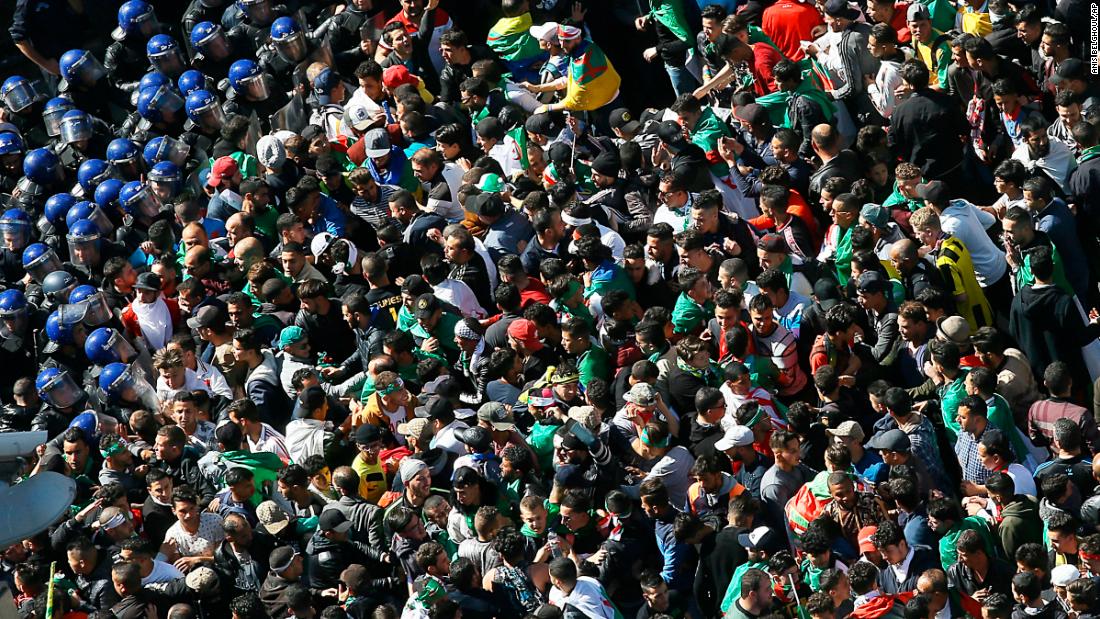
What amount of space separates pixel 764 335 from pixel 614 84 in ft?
12.6

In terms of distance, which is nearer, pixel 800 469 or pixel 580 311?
pixel 800 469

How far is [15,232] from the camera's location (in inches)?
752

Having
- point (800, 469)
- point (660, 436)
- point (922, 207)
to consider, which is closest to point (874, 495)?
point (800, 469)

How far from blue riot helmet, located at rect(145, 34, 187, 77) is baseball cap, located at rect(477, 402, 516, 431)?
7.61 m

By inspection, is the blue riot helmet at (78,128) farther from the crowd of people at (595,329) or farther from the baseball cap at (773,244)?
the baseball cap at (773,244)

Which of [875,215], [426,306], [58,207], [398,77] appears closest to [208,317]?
[426,306]

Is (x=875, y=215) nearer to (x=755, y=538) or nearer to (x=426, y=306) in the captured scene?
(x=755, y=538)

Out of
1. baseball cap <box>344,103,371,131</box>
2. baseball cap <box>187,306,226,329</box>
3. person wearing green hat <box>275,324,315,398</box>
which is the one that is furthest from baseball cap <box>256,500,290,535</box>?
baseball cap <box>344,103,371,131</box>

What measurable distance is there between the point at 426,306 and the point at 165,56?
632cm

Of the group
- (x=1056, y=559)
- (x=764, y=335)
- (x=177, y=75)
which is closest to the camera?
(x=1056, y=559)

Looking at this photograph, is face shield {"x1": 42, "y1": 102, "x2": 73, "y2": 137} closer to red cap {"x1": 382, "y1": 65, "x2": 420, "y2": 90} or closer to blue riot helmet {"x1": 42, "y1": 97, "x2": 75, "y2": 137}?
blue riot helmet {"x1": 42, "y1": 97, "x2": 75, "y2": 137}

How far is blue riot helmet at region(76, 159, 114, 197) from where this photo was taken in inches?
752

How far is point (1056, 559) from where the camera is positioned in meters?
11.4

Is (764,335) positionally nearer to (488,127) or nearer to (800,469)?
(800,469)
